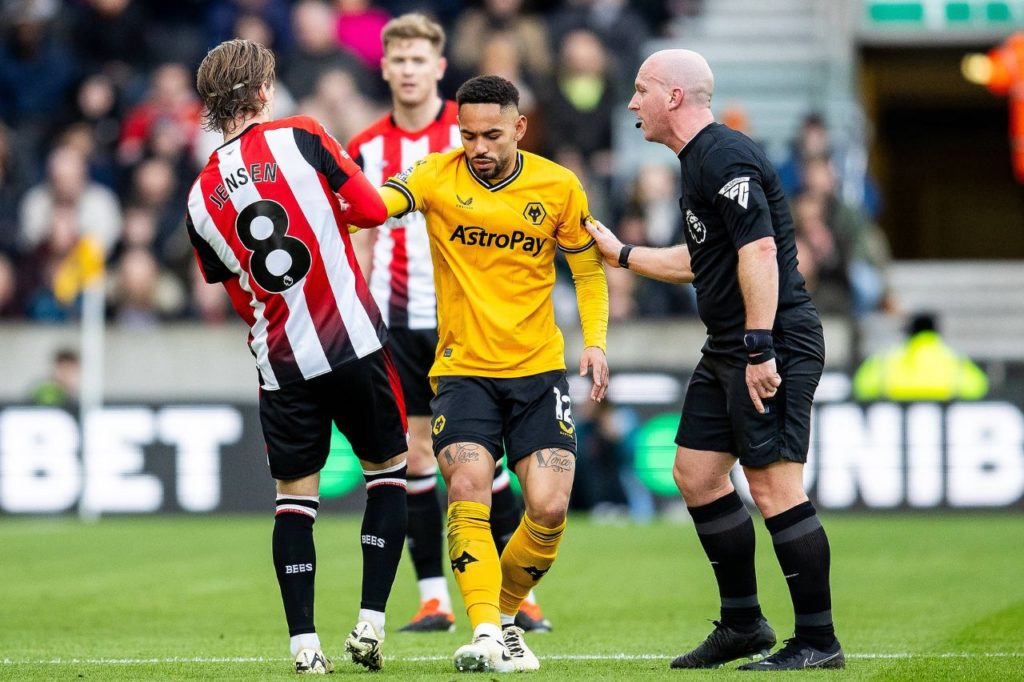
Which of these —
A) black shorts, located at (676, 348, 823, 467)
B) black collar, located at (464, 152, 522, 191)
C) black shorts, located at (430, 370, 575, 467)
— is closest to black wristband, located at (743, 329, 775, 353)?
black shorts, located at (676, 348, 823, 467)

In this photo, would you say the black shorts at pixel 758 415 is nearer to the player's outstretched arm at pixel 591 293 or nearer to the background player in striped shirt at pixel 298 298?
the player's outstretched arm at pixel 591 293

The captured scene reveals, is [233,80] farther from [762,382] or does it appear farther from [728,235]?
[762,382]

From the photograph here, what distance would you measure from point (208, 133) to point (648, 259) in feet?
38.9

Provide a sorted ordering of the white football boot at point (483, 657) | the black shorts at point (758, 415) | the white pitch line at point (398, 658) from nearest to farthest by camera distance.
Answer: the white football boot at point (483, 657) < the black shorts at point (758, 415) < the white pitch line at point (398, 658)

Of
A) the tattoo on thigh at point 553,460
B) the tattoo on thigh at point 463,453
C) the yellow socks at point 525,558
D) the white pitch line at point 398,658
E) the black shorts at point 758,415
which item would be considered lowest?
the white pitch line at point 398,658

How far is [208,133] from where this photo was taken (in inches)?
709

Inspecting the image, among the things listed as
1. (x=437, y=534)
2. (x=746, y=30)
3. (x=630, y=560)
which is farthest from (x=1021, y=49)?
(x=437, y=534)

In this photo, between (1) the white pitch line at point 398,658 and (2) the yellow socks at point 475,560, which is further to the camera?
(1) the white pitch line at point 398,658

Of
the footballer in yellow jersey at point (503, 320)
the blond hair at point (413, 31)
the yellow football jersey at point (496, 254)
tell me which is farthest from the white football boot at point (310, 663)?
the blond hair at point (413, 31)

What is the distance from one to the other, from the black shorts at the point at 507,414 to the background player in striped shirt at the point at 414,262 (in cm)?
158

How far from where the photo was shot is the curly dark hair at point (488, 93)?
21.4 feet

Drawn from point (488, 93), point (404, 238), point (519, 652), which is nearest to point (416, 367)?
point (404, 238)

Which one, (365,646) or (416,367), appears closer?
(365,646)

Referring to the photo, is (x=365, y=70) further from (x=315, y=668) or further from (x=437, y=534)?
(x=315, y=668)
